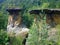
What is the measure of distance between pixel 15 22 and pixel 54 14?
354cm

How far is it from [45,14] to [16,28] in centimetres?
309

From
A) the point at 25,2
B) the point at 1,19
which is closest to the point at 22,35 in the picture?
the point at 1,19

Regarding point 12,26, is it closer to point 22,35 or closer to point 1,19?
point 22,35

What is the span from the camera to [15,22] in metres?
9.41

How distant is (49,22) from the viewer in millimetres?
5883

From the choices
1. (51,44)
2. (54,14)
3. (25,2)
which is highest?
(54,14)

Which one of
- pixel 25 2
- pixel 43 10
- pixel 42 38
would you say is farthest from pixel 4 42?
pixel 25 2

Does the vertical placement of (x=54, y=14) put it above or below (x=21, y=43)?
above

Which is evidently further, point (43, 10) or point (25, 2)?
point (25, 2)

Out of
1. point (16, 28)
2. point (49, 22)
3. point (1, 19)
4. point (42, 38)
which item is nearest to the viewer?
point (42, 38)

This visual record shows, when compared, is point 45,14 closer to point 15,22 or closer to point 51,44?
point 51,44

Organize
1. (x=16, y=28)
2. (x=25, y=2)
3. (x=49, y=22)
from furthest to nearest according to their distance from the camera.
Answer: (x=25, y=2), (x=16, y=28), (x=49, y=22)

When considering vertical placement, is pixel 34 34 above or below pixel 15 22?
above

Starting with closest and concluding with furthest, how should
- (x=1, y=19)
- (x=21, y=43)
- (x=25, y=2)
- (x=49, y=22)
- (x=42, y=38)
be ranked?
1. (x=42, y=38)
2. (x=49, y=22)
3. (x=21, y=43)
4. (x=1, y=19)
5. (x=25, y=2)
